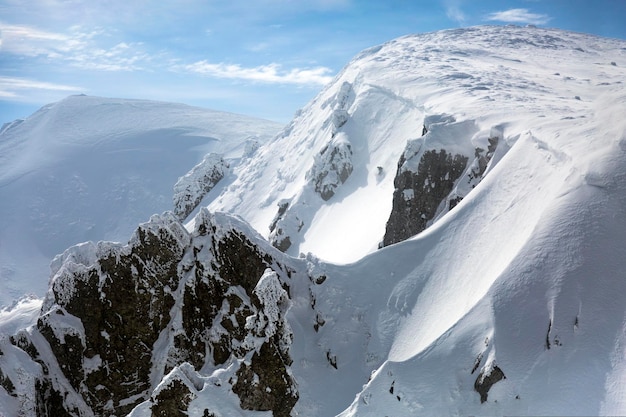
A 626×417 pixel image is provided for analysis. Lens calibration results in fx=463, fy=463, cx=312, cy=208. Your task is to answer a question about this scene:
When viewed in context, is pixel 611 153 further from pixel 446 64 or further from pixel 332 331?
pixel 446 64

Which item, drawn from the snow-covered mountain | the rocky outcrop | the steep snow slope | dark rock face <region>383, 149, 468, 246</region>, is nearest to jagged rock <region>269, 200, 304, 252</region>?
the snow-covered mountain

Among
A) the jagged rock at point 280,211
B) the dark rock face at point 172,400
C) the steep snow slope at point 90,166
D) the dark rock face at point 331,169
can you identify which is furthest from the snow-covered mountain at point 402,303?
the steep snow slope at point 90,166

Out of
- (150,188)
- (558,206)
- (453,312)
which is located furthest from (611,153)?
(150,188)

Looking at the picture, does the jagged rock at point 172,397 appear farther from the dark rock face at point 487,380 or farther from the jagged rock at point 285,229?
the jagged rock at point 285,229

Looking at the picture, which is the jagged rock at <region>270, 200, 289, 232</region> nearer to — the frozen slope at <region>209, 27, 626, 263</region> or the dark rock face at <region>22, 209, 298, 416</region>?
the frozen slope at <region>209, 27, 626, 263</region>

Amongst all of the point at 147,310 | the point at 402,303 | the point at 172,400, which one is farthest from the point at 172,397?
the point at 402,303

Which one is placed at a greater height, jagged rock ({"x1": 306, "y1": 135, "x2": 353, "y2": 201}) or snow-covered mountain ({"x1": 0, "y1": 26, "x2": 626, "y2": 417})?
jagged rock ({"x1": 306, "y1": 135, "x2": 353, "y2": 201})
